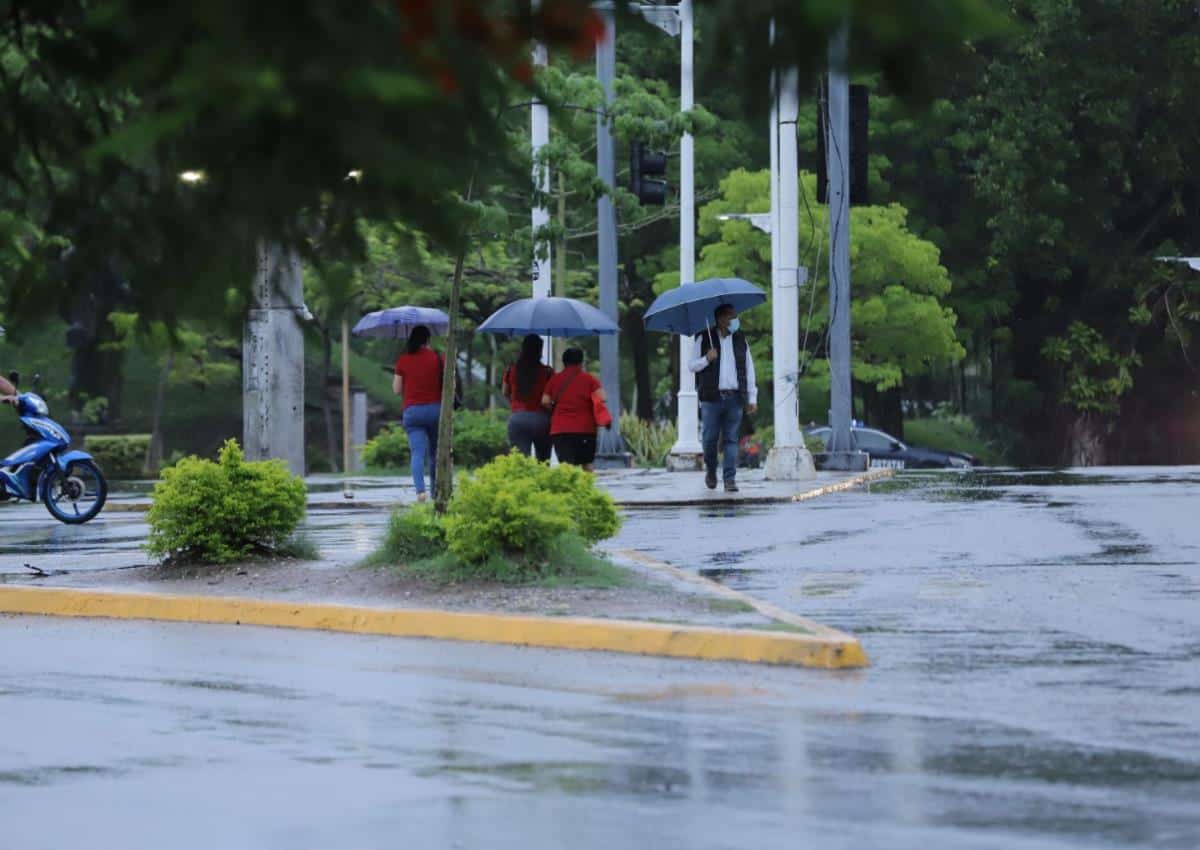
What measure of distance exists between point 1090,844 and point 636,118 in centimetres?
1337

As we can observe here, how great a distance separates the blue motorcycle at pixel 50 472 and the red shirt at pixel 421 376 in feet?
10.2

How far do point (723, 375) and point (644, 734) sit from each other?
16.5m

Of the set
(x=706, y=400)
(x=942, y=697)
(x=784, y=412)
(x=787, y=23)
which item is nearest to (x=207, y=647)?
(x=942, y=697)

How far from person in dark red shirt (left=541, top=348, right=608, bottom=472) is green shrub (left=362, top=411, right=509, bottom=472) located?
19.1 m

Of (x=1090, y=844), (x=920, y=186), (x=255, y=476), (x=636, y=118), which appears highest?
(x=920, y=186)

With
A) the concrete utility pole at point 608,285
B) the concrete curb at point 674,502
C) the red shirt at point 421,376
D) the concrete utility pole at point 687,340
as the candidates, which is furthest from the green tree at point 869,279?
the red shirt at point 421,376

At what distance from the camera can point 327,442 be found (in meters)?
62.3

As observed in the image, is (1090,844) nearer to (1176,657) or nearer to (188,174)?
(188,174)

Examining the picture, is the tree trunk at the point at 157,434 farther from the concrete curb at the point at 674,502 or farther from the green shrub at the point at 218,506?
the green shrub at the point at 218,506

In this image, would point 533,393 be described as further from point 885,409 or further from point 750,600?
point 885,409

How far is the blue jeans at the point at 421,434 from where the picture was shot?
79.8ft

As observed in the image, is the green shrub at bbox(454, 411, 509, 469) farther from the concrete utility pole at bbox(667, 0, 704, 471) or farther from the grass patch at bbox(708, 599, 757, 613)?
the grass patch at bbox(708, 599, 757, 613)

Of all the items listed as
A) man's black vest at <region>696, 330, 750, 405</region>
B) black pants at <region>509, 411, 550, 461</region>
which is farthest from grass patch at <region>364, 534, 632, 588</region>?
man's black vest at <region>696, 330, 750, 405</region>

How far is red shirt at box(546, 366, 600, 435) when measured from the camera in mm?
23203
